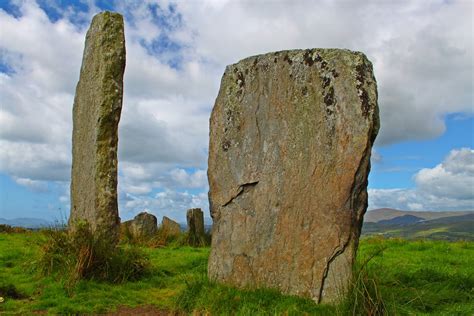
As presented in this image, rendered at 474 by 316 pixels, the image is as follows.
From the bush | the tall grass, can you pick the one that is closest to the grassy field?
the tall grass

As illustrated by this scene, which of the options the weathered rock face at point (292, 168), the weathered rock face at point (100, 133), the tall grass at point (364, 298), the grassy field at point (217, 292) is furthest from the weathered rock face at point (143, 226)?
Answer: the tall grass at point (364, 298)

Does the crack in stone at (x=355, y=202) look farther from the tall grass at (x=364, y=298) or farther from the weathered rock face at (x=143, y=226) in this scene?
the weathered rock face at (x=143, y=226)

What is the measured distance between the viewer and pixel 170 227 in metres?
17.0

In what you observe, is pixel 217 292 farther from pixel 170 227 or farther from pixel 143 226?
pixel 170 227

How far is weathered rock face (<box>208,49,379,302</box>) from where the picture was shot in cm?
718

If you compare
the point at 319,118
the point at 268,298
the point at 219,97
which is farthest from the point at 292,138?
the point at 268,298

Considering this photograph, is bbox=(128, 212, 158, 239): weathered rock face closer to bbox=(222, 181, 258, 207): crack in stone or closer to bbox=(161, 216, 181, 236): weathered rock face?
bbox=(161, 216, 181, 236): weathered rock face

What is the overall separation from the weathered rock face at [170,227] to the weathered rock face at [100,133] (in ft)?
19.3

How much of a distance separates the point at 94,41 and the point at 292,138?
206 inches

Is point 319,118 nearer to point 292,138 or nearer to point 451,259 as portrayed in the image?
point 292,138

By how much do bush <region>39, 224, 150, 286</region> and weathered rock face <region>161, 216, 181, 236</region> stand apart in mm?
6636

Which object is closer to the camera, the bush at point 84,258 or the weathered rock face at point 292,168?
the weathered rock face at point 292,168

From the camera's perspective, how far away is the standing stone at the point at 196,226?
16.2m

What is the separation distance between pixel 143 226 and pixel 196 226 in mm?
1695
